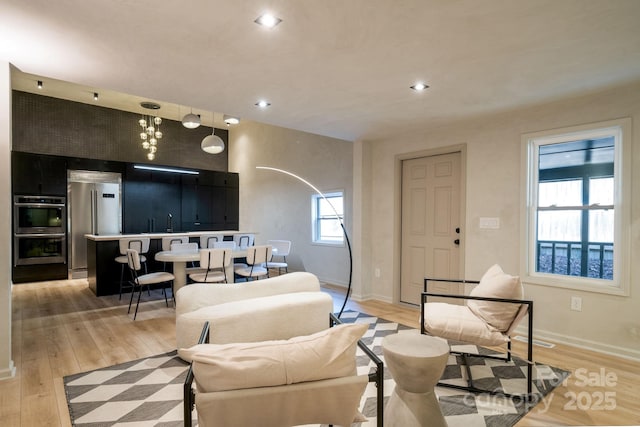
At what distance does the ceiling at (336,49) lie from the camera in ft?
6.41

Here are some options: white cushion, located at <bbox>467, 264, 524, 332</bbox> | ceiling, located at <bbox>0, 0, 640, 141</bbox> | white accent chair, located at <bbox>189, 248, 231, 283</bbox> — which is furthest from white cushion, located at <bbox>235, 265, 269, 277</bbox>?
white cushion, located at <bbox>467, 264, 524, 332</bbox>

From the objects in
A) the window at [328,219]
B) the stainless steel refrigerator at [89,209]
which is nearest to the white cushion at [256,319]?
the window at [328,219]

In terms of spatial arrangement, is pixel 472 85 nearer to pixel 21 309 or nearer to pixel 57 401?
pixel 57 401

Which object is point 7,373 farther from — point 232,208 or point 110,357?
point 232,208

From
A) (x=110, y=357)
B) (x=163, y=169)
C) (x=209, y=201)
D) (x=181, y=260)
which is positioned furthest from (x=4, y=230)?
(x=209, y=201)

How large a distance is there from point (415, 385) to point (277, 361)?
747mm

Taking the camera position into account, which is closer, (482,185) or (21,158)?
(482,185)

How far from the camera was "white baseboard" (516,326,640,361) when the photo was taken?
3115 mm

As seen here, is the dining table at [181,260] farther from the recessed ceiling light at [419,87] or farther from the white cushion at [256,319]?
the recessed ceiling light at [419,87]

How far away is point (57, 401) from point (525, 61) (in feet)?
13.5

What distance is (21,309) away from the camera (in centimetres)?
467

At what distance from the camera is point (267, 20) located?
6.72 feet

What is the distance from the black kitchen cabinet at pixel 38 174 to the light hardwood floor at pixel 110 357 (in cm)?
223

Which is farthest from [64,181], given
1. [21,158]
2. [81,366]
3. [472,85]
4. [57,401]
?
[472,85]
